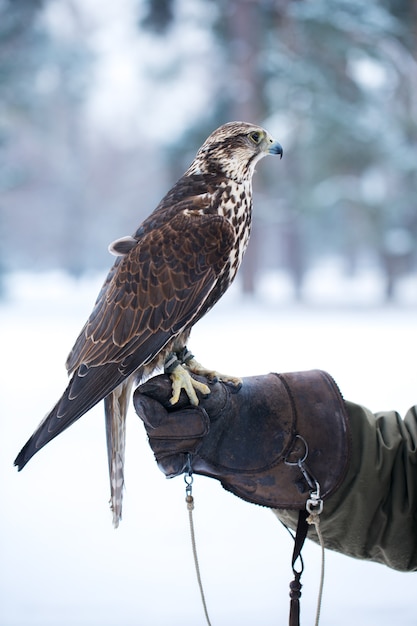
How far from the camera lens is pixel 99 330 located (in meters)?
1.23

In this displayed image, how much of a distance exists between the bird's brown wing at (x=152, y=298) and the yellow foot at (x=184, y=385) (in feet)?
0.17

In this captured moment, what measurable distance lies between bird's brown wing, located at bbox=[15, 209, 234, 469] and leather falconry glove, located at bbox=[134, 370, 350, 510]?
0.42ft

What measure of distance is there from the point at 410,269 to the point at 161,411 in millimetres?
2368

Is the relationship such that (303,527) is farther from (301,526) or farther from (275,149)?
(275,149)

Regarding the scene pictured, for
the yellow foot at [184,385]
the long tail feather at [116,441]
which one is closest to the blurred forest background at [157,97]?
the long tail feather at [116,441]

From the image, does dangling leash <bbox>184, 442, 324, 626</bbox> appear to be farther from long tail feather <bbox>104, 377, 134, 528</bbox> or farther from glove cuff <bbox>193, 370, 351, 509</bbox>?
long tail feather <bbox>104, 377, 134, 528</bbox>

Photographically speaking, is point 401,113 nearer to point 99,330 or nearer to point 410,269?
point 410,269

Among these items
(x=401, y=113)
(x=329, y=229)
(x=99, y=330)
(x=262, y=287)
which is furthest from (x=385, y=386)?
(x=99, y=330)

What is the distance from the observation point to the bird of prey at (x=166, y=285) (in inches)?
46.9

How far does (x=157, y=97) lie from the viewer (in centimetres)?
298

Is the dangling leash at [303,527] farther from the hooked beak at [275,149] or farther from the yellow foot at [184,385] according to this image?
the hooked beak at [275,149]

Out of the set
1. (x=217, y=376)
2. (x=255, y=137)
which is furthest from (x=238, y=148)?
(x=217, y=376)

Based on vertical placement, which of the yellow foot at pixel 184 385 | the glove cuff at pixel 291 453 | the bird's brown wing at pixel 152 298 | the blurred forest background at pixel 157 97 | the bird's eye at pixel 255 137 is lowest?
the glove cuff at pixel 291 453

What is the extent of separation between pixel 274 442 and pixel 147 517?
950 mm
